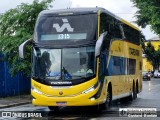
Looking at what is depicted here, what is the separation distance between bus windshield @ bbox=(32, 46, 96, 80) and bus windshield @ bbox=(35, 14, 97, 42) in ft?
1.59

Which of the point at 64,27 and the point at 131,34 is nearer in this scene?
the point at 64,27

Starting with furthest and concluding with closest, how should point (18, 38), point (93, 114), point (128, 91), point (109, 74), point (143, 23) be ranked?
point (143, 23) → point (18, 38) → point (128, 91) → point (109, 74) → point (93, 114)

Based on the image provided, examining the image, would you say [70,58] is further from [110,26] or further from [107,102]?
[110,26]

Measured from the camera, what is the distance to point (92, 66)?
15.8 metres

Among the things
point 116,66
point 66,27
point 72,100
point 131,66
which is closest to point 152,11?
point 131,66

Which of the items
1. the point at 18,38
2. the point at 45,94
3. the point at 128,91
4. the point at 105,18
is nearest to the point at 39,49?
the point at 45,94

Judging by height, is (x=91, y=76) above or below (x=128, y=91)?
above

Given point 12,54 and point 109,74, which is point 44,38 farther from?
point 12,54

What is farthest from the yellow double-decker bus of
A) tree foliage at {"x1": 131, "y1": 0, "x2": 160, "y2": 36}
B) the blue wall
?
tree foliage at {"x1": 131, "y1": 0, "x2": 160, "y2": 36}

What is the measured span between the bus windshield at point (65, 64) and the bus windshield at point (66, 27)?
1.59 ft

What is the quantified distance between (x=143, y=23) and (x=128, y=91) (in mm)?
39376

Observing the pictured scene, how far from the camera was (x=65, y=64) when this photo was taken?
51.7 ft

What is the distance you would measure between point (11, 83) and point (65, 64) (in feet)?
39.6

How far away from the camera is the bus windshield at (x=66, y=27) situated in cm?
1606
